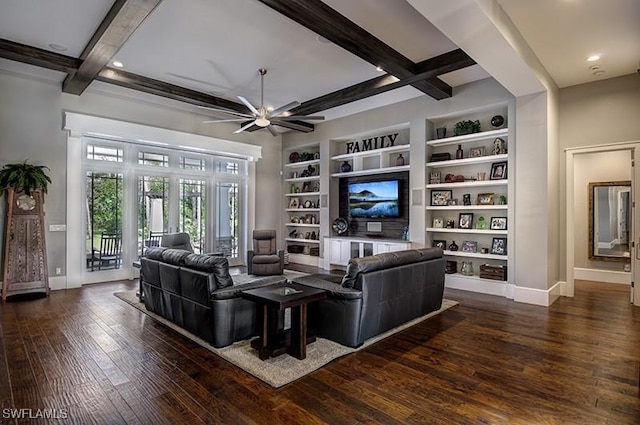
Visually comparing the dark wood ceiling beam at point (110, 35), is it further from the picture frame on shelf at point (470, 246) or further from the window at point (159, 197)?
the picture frame on shelf at point (470, 246)

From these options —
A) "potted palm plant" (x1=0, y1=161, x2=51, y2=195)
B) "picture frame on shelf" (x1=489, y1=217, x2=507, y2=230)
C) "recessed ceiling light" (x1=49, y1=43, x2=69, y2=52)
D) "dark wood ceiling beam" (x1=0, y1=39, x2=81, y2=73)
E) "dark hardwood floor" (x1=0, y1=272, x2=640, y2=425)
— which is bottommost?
"dark hardwood floor" (x1=0, y1=272, x2=640, y2=425)

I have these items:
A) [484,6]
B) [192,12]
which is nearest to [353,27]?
[484,6]

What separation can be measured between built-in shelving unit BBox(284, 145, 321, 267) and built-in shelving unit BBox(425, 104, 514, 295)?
299 centimetres

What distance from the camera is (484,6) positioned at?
3205 millimetres

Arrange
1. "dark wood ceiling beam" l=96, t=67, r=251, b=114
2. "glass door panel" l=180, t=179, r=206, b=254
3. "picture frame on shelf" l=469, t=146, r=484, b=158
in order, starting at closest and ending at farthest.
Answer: "dark wood ceiling beam" l=96, t=67, r=251, b=114 → "picture frame on shelf" l=469, t=146, r=484, b=158 → "glass door panel" l=180, t=179, r=206, b=254

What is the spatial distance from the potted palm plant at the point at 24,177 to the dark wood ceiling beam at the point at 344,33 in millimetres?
4639

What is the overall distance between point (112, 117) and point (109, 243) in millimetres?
2364

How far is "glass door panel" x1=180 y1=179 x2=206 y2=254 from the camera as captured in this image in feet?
25.5

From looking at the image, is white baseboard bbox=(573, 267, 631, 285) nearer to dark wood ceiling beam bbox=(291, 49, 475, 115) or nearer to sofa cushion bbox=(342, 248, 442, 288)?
sofa cushion bbox=(342, 248, 442, 288)

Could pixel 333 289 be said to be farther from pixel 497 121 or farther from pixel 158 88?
pixel 158 88

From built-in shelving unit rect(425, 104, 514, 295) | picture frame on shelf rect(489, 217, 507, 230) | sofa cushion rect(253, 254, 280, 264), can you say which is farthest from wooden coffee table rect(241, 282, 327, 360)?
picture frame on shelf rect(489, 217, 507, 230)

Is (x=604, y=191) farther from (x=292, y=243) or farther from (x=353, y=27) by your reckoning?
(x=292, y=243)

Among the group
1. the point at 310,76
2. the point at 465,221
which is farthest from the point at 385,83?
the point at 465,221

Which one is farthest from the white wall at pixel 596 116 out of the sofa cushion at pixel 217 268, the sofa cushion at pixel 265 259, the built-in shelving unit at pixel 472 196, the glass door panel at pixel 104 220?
the glass door panel at pixel 104 220
